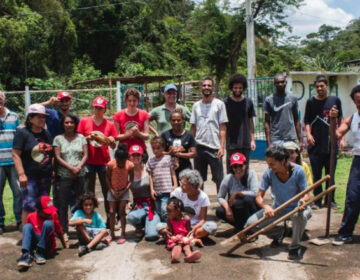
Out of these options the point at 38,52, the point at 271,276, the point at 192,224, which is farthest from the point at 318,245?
the point at 38,52

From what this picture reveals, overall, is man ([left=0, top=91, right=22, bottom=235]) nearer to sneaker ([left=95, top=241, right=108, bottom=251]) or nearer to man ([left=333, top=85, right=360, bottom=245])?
sneaker ([left=95, top=241, right=108, bottom=251])

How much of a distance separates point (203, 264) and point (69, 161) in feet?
6.93

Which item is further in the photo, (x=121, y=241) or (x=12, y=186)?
(x=12, y=186)

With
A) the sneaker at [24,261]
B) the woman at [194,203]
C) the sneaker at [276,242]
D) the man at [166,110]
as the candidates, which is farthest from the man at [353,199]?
the sneaker at [24,261]

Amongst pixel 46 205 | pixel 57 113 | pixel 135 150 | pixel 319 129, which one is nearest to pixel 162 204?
pixel 135 150

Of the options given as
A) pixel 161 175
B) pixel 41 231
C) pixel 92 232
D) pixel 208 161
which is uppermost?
pixel 208 161

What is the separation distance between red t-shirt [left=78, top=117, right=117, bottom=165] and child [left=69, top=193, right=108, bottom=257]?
2.10ft

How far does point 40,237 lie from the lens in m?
4.71

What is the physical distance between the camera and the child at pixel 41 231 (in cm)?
464

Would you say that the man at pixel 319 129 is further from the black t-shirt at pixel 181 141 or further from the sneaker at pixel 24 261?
the sneaker at pixel 24 261

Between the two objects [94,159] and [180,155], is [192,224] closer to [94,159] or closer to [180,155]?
[180,155]

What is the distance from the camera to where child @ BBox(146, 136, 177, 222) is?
558 centimetres

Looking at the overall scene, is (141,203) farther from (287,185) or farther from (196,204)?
(287,185)

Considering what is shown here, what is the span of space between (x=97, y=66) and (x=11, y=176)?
2903 centimetres
